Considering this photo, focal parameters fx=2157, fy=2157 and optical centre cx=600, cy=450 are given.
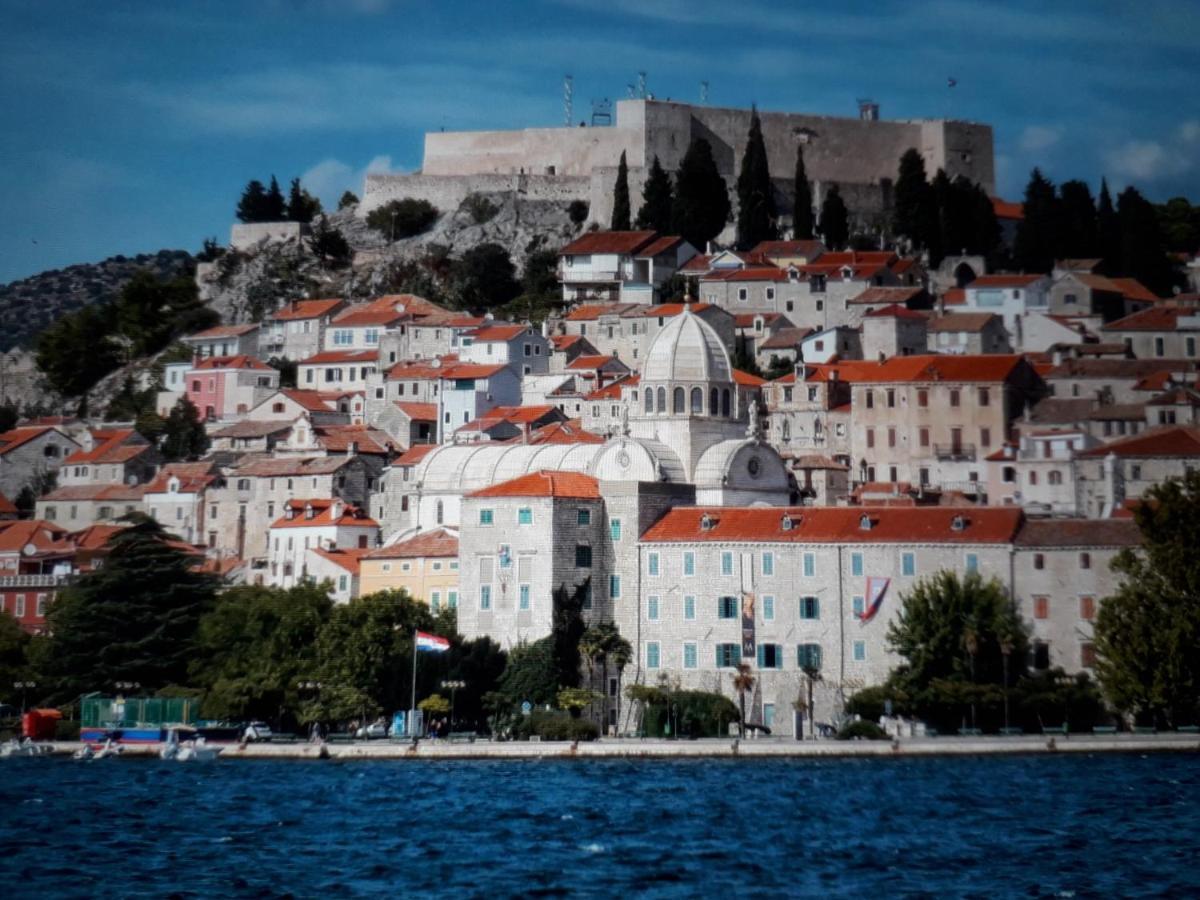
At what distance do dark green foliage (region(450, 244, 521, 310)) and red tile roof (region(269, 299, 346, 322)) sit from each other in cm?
659

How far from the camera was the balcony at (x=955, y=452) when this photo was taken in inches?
3349

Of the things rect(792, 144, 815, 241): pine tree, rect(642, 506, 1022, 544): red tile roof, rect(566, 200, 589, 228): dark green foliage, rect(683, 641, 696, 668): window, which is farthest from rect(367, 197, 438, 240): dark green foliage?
rect(683, 641, 696, 668): window

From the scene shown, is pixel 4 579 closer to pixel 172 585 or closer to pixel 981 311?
pixel 172 585

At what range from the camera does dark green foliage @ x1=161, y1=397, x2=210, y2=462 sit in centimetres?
10125

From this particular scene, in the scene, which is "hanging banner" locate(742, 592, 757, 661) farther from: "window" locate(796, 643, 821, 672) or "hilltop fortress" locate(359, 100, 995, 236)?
"hilltop fortress" locate(359, 100, 995, 236)

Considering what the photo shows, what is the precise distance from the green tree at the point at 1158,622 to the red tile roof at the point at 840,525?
4716 mm

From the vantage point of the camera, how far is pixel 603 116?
4958 inches

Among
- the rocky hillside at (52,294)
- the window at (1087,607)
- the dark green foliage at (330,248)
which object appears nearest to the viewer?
the window at (1087,607)

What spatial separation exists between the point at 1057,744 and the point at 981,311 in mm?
48597

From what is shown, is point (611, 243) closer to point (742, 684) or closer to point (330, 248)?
point (330, 248)

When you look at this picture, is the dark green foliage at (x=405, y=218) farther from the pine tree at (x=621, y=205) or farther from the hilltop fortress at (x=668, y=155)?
the pine tree at (x=621, y=205)

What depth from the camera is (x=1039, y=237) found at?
110m

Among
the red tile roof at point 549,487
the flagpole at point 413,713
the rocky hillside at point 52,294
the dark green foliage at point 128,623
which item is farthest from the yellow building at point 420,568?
the rocky hillside at point 52,294

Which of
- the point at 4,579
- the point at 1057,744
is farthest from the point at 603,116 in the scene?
the point at 1057,744
